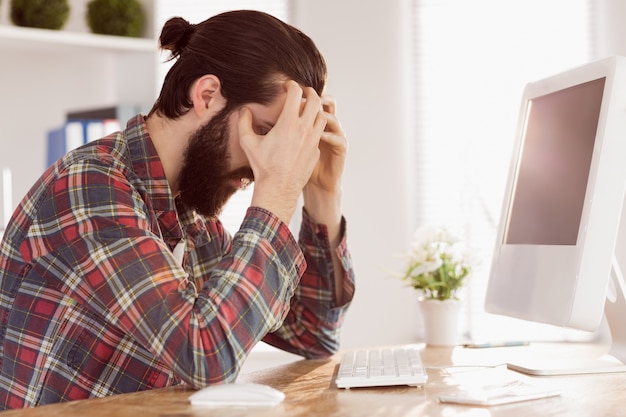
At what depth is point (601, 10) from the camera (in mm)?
3457

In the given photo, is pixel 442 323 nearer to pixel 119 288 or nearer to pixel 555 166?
pixel 555 166

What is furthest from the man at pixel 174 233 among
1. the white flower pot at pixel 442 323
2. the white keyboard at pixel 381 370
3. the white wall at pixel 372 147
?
the white wall at pixel 372 147

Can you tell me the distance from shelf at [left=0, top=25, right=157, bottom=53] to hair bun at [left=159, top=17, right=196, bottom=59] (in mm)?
1338

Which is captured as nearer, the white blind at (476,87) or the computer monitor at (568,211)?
→ the computer monitor at (568,211)

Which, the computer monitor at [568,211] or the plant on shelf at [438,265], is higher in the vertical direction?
the computer monitor at [568,211]

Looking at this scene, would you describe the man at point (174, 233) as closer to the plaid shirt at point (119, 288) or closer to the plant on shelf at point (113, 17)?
the plaid shirt at point (119, 288)

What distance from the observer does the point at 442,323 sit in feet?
6.13

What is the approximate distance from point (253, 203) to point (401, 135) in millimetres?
2240

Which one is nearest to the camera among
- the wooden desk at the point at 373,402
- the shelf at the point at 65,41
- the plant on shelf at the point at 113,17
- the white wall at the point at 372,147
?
the wooden desk at the point at 373,402

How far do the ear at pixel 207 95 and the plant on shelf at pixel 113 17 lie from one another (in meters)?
1.56

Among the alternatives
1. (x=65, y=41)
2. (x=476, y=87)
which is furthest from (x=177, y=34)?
(x=476, y=87)

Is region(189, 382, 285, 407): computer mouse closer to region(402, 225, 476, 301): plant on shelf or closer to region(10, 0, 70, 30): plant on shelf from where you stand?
region(402, 225, 476, 301): plant on shelf

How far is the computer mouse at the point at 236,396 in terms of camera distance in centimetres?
103

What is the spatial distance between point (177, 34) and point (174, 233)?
0.36 metres
